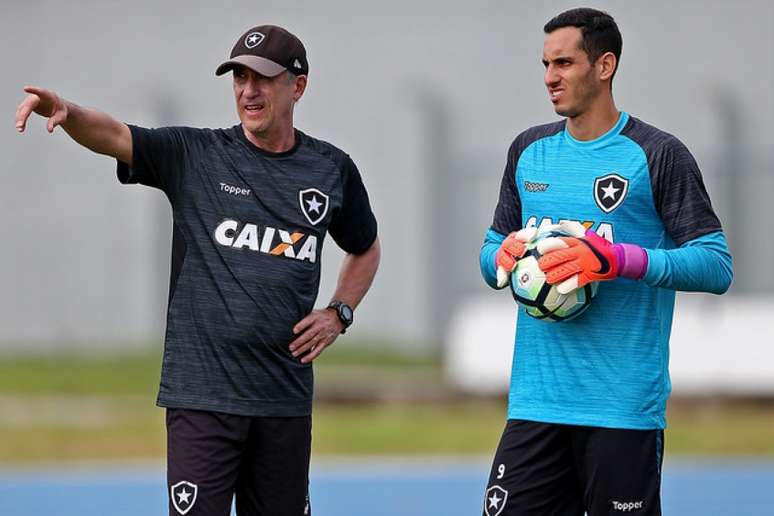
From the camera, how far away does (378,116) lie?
844 inches

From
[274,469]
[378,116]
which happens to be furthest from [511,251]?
[378,116]

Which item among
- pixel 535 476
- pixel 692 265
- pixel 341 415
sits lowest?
pixel 341 415

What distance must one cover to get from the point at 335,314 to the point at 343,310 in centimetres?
11

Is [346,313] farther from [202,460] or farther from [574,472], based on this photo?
[574,472]

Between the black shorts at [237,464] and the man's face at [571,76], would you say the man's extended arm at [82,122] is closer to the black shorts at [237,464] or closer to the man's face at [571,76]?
the black shorts at [237,464]

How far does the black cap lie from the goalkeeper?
43.1 inches

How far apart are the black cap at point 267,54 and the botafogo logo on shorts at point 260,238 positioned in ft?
2.11

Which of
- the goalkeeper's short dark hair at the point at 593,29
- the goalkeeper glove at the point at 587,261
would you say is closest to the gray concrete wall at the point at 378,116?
the goalkeeper's short dark hair at the point at 593,29

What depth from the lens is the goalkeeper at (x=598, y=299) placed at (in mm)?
6121

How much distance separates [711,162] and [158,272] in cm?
724

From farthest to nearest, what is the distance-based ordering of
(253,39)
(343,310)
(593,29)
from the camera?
1. (343,310)
2. (253,39)
3. (593,29)

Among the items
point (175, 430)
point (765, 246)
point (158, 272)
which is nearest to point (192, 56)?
point (158, 272)

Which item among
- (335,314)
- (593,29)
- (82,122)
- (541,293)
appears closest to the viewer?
(541,293)

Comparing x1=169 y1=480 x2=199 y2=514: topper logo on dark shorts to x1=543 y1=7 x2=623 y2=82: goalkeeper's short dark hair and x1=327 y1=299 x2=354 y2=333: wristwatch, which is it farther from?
x1=543 y1=7 x2=623 y2=82: goalkeeper's short dark hair
